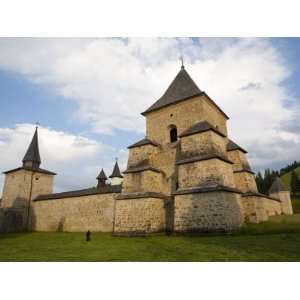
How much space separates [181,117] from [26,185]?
53.2ft

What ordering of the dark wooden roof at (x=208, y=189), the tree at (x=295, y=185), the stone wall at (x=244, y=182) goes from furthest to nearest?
the tree at (x=295, y=185) → the stone wall at (x=244, y=182) → the dark wooden roof at (x=208, y=189)

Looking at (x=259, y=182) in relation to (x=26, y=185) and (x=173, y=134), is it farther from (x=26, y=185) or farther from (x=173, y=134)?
(x=26, y=185)

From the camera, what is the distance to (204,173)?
36.9 ft

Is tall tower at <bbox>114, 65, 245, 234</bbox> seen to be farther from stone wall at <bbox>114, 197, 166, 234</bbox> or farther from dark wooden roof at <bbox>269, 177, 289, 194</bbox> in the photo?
dark wooden roof at <bbox>269, 177, 289, 194</bbox>

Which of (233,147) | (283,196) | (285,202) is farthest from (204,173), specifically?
(283,196)

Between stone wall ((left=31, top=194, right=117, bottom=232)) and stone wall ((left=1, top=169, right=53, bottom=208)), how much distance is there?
1138 millimetres

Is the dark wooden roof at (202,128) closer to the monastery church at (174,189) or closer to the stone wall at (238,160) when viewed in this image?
the monastery church at (174,189)

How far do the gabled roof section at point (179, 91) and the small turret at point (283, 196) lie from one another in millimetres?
22245

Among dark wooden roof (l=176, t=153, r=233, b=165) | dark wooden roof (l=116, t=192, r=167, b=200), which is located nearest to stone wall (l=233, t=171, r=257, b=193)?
dark wooden roof (l=176, t=153, r=233, b=165)

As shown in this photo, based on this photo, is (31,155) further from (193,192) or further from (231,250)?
(231,250)

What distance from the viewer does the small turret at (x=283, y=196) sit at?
29.9 m

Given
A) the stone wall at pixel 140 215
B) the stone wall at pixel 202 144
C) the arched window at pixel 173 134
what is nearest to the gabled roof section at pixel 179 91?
the arched window at pixel 173 134

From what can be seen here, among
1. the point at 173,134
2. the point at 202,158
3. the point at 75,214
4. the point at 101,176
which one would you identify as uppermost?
the point at 173,134

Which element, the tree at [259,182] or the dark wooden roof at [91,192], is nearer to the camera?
the dark wooden roof at [91,192]
